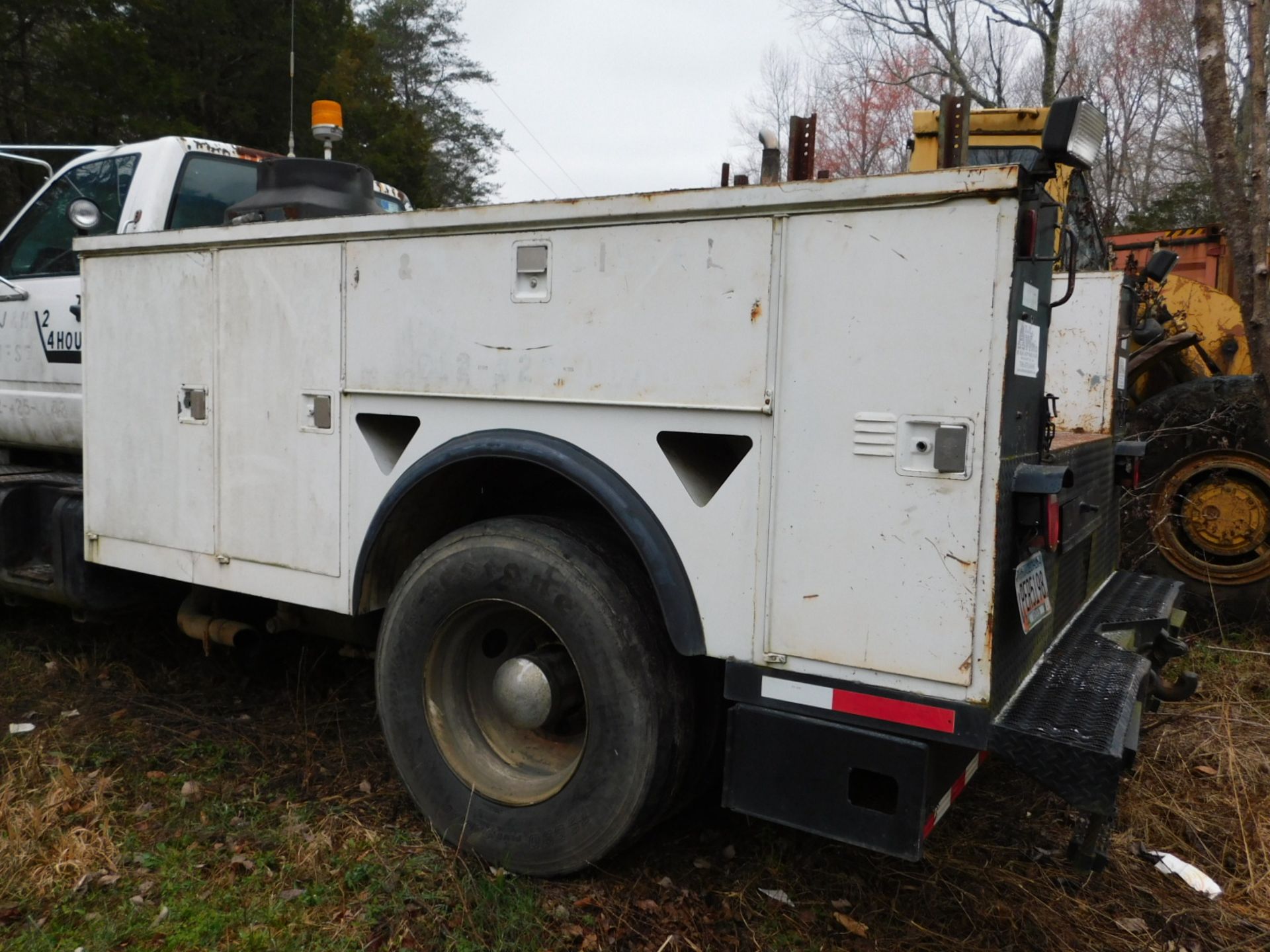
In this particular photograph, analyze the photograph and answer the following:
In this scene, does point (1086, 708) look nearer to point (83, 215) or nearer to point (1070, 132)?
point (1070, 132)

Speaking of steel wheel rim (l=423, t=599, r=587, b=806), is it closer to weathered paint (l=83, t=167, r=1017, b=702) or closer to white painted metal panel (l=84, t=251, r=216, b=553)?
weathered paint (l=83, t=167, r=1017, b=702)

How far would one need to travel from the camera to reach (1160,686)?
123 inches

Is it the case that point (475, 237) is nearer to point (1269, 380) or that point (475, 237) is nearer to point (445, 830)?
point (445, 830)

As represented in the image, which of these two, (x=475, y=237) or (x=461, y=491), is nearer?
(x=475, y=237)

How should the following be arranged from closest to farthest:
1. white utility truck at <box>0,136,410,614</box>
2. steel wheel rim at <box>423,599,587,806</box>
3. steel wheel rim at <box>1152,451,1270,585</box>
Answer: steel wheel rim at <box>423,599,587,806</box>
white utility truck at <box>0,136,410,614</box>
steel wheel rim at <box>1152,451,1270,585</box>

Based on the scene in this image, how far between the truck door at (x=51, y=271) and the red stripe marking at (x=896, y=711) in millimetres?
3752

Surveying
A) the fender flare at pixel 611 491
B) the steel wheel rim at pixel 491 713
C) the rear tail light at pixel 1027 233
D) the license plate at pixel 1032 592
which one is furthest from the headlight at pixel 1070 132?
the steel wheel rim at pixel 491 713

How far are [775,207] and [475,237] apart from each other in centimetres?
91

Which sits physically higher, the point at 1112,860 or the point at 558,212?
the point at 558,212

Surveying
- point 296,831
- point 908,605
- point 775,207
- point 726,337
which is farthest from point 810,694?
point 296,831

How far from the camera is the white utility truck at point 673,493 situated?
2311mm

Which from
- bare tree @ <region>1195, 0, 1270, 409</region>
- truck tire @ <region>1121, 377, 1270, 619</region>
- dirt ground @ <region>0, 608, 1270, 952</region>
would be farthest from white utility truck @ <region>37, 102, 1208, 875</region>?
truck tire @ <region>1121, 377, 1270, 619</region>

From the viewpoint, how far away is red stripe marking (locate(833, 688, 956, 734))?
2.31 m

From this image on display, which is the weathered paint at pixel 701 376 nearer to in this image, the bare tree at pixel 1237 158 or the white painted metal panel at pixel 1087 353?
the white painted metal panel at pixel 1087 353
